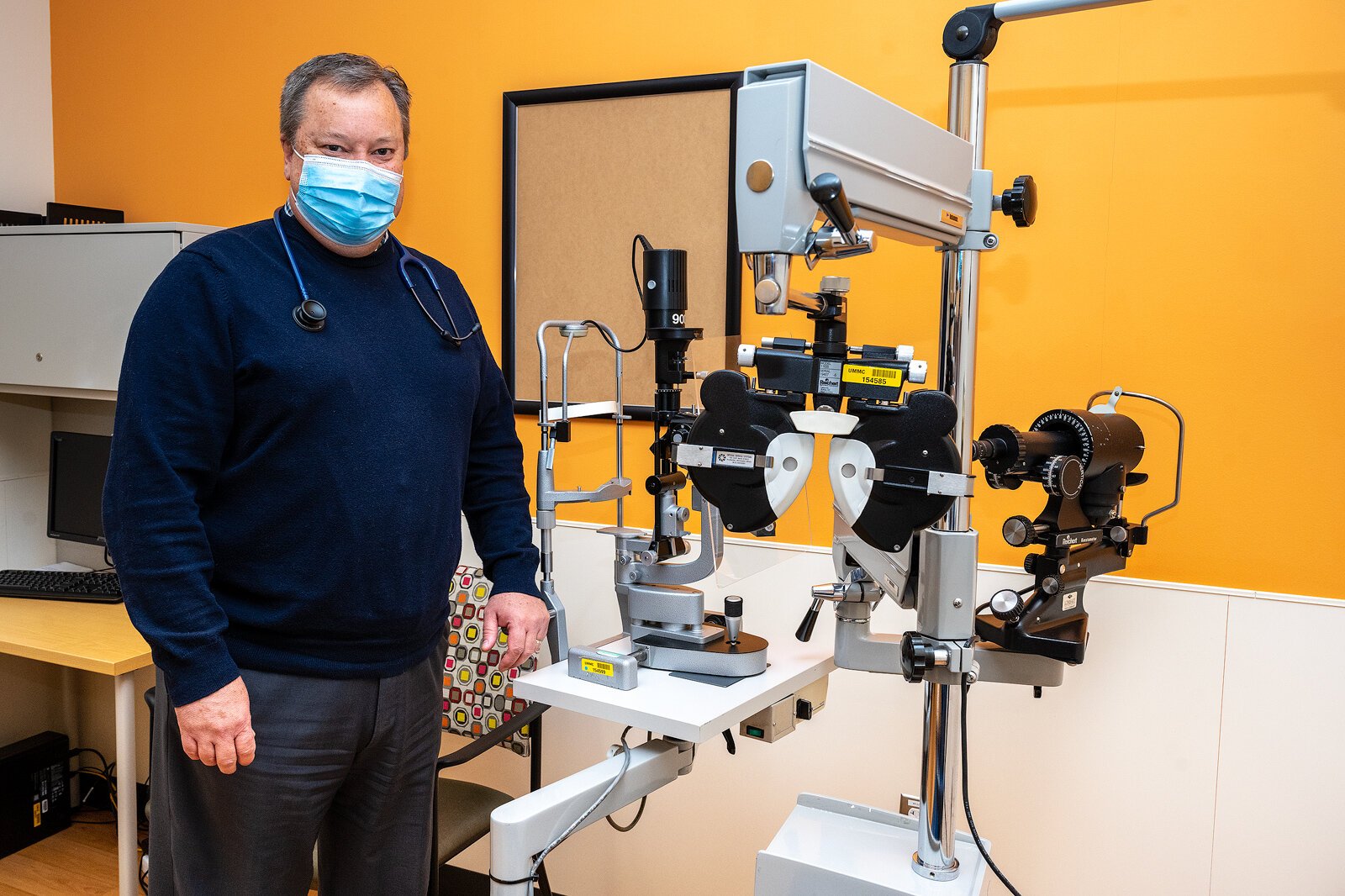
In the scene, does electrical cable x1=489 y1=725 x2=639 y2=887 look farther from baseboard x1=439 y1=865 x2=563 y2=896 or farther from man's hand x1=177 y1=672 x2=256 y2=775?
baseboard x1=439 y1=865 x2=563 y2=896

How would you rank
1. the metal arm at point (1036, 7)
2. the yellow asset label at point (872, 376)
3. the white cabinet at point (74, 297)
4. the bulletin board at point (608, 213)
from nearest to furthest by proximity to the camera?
the yellow asset label at point (872, 376) < the metal arm at point (1036, 7) < the bulletin board at point (608, 213) < the white cabinet at point (74, 297)

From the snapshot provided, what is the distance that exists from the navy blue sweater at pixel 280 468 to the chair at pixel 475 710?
67 centimetres

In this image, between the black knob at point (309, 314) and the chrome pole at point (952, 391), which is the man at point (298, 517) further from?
the chrome pole at point (952, 391)

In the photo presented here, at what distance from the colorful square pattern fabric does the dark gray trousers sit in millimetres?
675

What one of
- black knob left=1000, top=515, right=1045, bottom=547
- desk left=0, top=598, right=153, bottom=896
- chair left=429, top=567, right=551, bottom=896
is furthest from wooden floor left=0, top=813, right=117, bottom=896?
black knob left=1000, top=515, right=1045, bottom=547

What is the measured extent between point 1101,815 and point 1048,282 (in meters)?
1.05

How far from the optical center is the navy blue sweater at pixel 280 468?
1285 mm

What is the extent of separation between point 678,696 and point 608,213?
50.4 inches

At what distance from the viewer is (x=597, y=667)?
1.50m

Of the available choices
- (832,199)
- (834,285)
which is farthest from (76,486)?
(832,199)

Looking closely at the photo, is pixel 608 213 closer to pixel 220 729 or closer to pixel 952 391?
pixel 952 391

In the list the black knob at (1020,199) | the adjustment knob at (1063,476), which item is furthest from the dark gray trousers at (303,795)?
the black knob at (1020,199)

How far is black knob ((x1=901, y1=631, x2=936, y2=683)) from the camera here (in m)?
1.31

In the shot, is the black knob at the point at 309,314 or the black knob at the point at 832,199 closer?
the black knob at the point at 832,199
